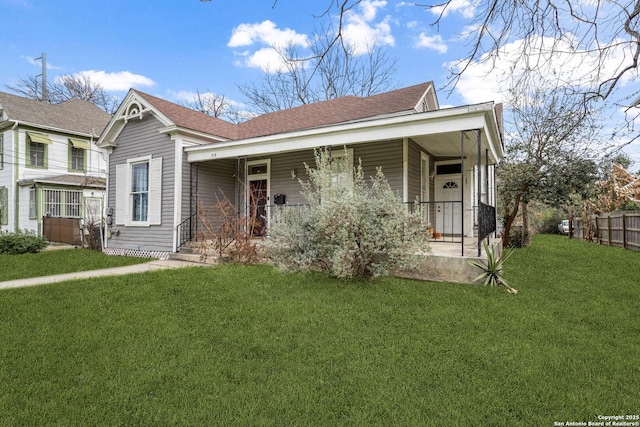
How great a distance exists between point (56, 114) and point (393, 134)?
18.1m

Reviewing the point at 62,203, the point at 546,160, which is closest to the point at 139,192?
the point at 62,203

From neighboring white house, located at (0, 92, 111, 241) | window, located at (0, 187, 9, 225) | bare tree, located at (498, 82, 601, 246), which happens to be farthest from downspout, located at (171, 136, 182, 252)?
window, located at (0, 187, 9, 225)

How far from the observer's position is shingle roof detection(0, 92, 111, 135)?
1536 cm

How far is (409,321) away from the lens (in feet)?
12.8

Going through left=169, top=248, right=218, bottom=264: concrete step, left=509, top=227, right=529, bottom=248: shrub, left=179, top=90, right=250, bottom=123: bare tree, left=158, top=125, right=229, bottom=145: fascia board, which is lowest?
left=169, top=248, right=218, bottom=264: concrete step

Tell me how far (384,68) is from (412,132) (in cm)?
1676

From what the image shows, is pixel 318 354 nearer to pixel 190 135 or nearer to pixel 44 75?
pixel 190 135

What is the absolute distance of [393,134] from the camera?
7000 mm

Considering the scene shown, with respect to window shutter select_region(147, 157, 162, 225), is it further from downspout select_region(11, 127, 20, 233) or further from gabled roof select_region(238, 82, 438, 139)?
downspout select_region(11, 127, 20, 233)

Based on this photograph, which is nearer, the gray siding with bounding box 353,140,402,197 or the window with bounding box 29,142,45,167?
the gray siding with bounding box 353,140,402,197

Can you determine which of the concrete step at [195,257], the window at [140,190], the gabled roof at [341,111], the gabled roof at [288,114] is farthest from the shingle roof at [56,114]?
the concrete step at [195,257]

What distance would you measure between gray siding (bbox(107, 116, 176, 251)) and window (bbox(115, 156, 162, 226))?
16cm

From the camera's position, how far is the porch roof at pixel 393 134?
6211 millimetres

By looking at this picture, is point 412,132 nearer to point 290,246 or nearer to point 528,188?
point 290,246
